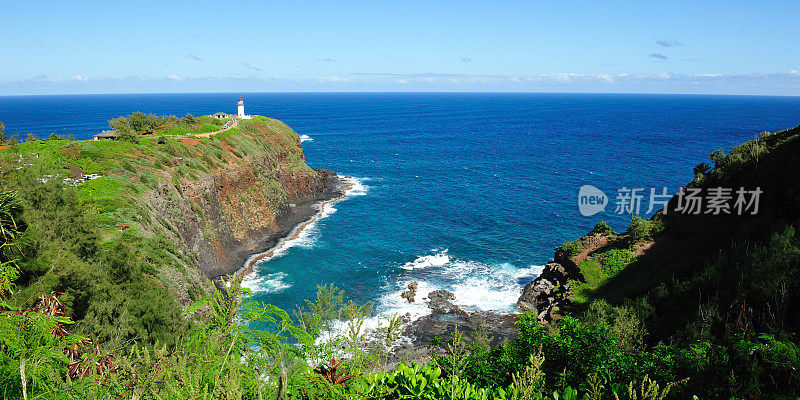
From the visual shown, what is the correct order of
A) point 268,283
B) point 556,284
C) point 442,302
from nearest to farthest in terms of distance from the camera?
point 556,284 → point 442,302 → point 268,283

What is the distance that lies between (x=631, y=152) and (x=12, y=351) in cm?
12783

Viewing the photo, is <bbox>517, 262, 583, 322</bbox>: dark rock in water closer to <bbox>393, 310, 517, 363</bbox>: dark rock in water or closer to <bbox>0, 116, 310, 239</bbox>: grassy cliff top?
<bbox>393, 310, 517, 363</bbox>: dark rock in water

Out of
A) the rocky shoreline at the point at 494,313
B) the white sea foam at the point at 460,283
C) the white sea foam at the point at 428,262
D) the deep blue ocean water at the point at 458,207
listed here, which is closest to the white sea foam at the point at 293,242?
the deep blue ocean water at the point at 458,207

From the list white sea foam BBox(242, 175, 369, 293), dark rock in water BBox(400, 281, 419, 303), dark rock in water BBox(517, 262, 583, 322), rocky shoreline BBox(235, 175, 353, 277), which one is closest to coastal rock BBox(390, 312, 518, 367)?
dark rock in water BBox(517, 262, 583, 322)

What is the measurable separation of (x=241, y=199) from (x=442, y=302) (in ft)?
101

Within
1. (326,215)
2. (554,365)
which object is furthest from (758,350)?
(326,215)

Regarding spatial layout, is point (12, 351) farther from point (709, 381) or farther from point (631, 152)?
point (631, 152)

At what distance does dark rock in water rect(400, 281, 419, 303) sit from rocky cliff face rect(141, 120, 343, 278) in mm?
18865

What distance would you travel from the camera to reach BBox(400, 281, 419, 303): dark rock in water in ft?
134

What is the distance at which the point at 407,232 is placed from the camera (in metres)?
58.6

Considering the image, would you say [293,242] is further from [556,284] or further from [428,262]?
[556,284]

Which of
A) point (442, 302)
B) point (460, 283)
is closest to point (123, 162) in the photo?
point (442, 302)

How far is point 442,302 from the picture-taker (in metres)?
40.4

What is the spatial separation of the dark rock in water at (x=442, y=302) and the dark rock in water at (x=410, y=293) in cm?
162
